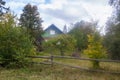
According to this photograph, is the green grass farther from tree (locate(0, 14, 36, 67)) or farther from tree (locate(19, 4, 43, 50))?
tree (locate(19, 4, 43, 50))

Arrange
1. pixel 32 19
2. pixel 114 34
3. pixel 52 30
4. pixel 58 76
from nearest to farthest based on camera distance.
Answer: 1. pixel 58 76
2. pixel 114 34
3. pixel 32 19
4. pixel 52 30

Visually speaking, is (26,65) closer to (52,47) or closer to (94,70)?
(94,70)

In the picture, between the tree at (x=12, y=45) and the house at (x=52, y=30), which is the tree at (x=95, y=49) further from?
the house at (x=52, y=30)

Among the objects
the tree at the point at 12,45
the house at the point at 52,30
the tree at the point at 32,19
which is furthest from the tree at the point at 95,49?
the house at the point at 52,30

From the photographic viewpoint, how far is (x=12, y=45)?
15555 mm

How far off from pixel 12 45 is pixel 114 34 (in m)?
6.30

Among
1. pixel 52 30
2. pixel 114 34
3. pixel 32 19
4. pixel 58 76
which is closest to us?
pixel 58 76

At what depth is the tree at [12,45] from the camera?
15445 millimetres

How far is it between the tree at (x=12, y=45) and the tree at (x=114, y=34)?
5050mm

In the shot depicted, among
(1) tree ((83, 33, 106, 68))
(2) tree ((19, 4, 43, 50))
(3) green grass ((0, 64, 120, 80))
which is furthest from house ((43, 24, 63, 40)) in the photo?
(3) green grass ((0, 64, 120, 80))

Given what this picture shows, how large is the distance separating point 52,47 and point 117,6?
60.1 ft

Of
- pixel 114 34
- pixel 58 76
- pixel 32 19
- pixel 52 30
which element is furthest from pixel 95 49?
pixel 52 30

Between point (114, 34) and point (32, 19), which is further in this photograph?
point (32, 19)

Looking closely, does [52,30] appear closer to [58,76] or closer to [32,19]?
[32,19]
